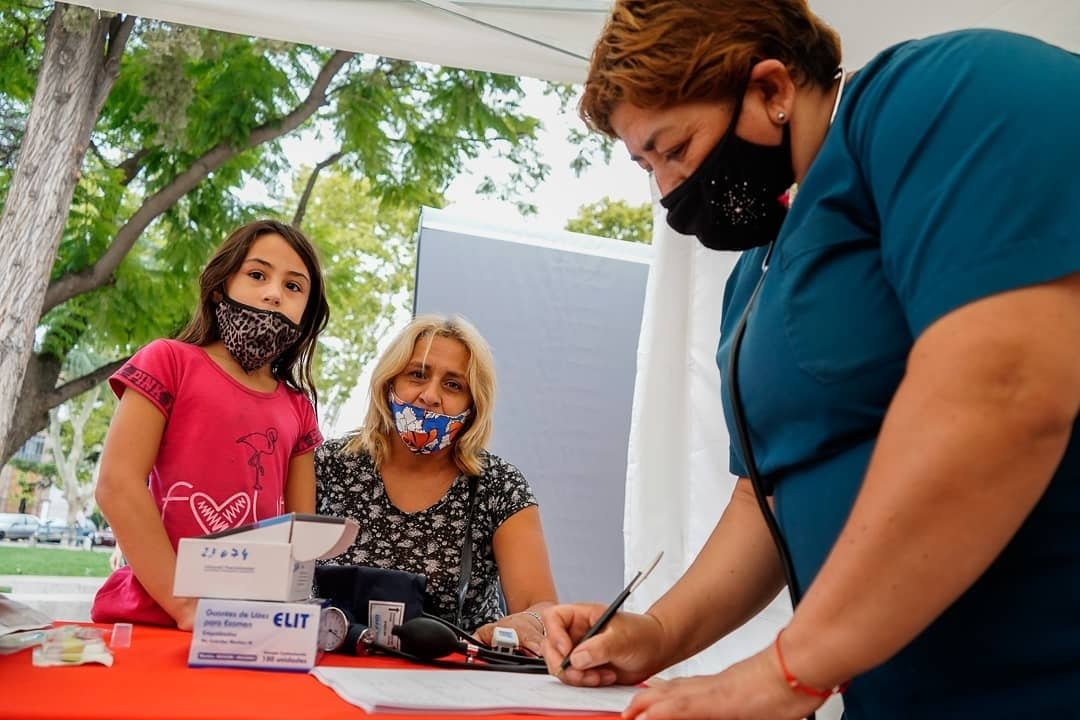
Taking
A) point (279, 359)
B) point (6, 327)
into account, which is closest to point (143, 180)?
point (6, 327)

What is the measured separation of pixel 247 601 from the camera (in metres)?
1.16

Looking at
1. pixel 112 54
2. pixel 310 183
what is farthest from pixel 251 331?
pixel 310 183

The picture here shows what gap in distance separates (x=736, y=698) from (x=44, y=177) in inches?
192

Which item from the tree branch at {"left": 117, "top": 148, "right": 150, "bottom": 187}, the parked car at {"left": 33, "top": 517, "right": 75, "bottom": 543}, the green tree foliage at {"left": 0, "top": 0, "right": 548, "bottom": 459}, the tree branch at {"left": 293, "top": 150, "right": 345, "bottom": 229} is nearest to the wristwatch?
the green tree foliage at {"left": 0, "top": 0, "right": 548, "bottom": 459}

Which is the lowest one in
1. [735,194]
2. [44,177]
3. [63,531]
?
[63,531]

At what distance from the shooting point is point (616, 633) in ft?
3.81

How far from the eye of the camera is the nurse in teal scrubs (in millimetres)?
670

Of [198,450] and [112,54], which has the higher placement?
[112,54]

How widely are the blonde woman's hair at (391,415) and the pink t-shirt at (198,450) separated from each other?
1.29ft

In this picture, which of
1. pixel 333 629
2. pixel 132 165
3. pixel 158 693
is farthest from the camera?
pixel 132 165

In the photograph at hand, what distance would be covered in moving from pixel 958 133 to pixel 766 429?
36cm

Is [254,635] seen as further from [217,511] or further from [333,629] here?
[217,511]

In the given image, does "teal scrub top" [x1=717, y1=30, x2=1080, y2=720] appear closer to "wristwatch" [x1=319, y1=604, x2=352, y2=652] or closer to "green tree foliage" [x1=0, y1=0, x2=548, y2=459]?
"wristwatch" [x1=319, y1=604, x2=352, y2=652]

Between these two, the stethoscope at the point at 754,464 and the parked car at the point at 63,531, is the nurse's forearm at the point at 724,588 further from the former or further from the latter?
the parked car at the point at 63,531
